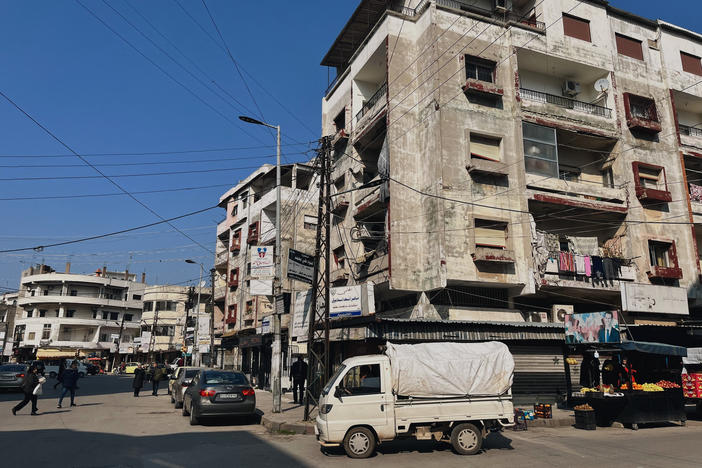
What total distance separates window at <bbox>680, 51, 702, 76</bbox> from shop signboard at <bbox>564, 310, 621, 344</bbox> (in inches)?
877

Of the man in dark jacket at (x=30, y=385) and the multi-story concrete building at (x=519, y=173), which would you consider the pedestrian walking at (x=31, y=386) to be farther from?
the multi-story concrete building at (x=519, y=173)

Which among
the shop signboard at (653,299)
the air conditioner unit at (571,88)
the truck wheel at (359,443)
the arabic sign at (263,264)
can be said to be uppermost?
the air conditioner unit at (571,88)

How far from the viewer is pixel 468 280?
21.7 meters

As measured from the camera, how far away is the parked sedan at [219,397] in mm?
14359

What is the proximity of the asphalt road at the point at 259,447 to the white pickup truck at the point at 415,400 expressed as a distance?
438 mm

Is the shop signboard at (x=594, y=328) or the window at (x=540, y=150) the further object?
the window at (x=540, y=150)

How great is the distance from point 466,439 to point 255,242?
33567 mm

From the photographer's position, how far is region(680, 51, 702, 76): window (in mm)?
30531

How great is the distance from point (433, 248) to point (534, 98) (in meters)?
11.6

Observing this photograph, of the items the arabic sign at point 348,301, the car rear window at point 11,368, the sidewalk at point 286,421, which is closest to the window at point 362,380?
the sidewalk at point 286,421

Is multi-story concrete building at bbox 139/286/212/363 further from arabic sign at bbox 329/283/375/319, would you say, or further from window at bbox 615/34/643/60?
window at bbox 615/34/643/60

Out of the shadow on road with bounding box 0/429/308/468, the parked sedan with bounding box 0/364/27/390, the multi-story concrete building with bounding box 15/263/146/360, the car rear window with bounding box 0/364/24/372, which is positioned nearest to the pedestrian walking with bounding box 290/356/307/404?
the shadow on road with bounding box 0/429/308/468

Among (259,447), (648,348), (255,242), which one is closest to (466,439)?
(259,447)

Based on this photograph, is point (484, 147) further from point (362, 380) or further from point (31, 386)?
point (31, 386)
